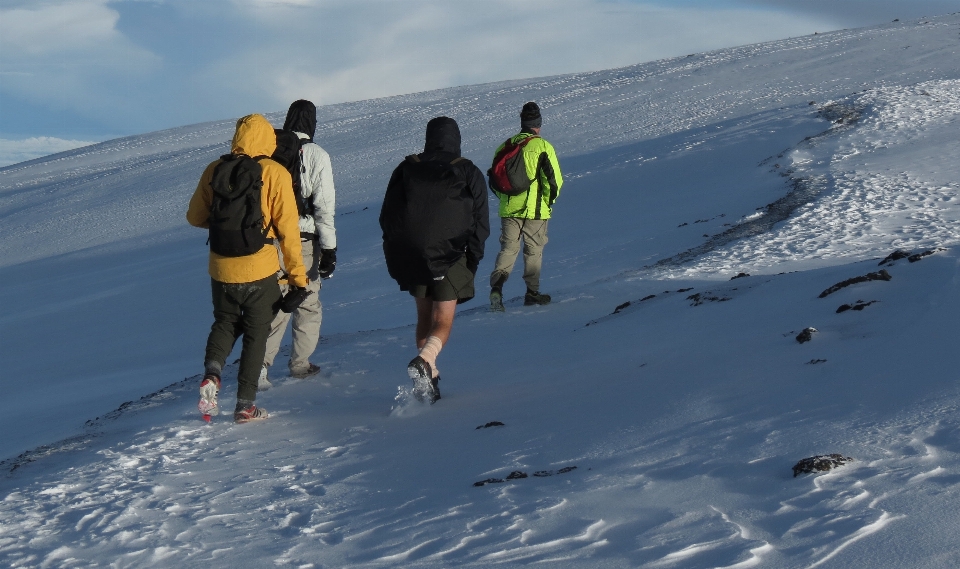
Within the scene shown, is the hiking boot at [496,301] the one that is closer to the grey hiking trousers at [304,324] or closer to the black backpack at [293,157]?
the grey hiking trousers at [304,324]

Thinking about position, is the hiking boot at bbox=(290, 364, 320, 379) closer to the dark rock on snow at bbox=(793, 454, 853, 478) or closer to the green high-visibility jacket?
the green high-visibility jacket

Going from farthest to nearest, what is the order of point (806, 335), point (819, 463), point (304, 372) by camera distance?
1. point (304, 372)
2. point (806, 335)
3. point (819, 463)

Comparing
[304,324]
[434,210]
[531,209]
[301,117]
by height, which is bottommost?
[304,324]

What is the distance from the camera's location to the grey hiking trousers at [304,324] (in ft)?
19.7

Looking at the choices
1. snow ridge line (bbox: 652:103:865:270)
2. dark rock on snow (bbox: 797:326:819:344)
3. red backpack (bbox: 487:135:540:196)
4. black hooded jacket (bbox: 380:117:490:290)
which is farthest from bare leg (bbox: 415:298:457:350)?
snow ridge line (bbox: 652:103:865:270)

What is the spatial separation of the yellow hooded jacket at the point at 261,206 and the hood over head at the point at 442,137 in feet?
2.76

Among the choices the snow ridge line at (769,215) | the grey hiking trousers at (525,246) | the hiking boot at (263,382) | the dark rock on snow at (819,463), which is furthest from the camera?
the snow ridge line at (769,215)

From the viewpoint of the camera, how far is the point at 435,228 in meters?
5.10

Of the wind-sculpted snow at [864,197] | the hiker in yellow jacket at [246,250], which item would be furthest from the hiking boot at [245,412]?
the wind-sculpted snow at [864,197]

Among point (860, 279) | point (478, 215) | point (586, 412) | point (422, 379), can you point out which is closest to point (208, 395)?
point (422, 379)

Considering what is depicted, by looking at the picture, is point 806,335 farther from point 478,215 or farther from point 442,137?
point 442,137

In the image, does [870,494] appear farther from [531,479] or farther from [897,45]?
[897,45]

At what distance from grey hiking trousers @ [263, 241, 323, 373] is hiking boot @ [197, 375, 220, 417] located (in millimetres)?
939

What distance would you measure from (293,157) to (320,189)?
263 mm
